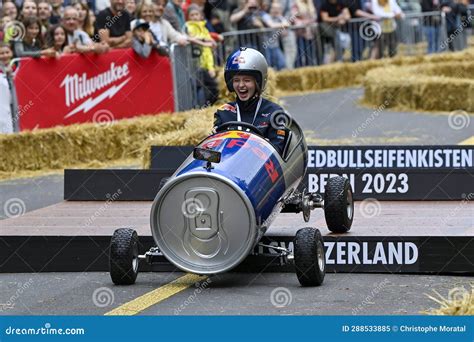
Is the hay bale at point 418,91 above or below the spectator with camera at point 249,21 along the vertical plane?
below

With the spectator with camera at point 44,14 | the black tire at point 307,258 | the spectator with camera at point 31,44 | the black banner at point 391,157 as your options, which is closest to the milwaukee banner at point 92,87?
the spectator with camera at point 31,44

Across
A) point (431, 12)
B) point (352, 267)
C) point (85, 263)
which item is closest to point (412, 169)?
point (352, 267)

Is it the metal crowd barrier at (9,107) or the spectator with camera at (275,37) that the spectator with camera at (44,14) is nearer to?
the metal crowd barrier at (9,107)

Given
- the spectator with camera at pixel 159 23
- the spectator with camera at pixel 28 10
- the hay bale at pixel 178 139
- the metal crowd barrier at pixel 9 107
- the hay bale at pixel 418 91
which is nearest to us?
the hay bale at pixel 178 139

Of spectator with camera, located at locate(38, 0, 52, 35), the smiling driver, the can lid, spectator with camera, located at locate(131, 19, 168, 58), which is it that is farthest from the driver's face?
spectator with camera, located at locate(131, 19, 168, 58)

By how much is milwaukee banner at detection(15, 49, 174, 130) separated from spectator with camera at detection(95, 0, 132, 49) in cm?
47

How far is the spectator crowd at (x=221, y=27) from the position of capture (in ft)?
Answer: 62.5

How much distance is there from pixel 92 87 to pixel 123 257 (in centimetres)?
897

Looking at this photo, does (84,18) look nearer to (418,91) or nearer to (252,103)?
(252,103)

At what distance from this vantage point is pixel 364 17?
31047 mm

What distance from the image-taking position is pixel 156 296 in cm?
1030

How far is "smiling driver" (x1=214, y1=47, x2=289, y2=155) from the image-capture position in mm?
11477

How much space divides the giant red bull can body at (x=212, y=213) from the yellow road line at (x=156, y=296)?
24 cm

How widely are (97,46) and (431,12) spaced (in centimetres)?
1526
